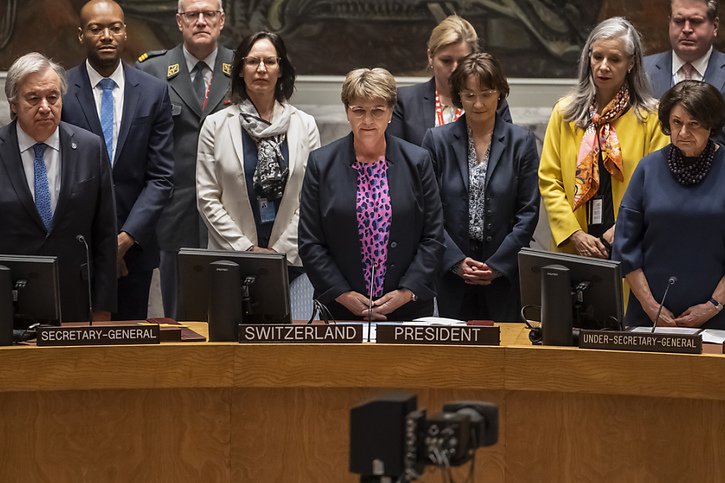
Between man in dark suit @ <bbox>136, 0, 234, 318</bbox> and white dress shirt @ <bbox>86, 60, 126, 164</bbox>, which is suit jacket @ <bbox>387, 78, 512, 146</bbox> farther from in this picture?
white dress shirt @ <bbox>86, 60, 126, 164</bbox>

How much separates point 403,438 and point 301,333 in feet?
4.87

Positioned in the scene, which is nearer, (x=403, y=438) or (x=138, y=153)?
(x=403, y=438)

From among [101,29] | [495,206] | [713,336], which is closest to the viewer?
[713,336]

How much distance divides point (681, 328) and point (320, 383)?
129cm

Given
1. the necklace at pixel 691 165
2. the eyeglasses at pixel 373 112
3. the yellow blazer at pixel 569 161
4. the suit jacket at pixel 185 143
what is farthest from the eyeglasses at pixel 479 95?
the suit jacket at pixel 185 143

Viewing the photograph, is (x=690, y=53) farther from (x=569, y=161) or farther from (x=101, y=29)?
(x=101, y=29)

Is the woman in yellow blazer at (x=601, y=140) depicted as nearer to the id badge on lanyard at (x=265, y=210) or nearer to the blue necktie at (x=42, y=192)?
the id badge on lanyard at (x=265, y=210)

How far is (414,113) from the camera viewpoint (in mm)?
5574

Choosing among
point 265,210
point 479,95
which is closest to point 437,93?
point 479,95

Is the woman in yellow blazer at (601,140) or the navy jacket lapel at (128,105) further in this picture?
the navy jacket lapel at (128,105)

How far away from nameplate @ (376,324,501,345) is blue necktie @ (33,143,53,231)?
1599 mm

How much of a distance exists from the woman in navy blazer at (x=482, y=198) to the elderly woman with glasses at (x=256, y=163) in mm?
665

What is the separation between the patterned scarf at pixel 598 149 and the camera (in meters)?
5.00

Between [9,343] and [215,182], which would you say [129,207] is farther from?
[9,343]
